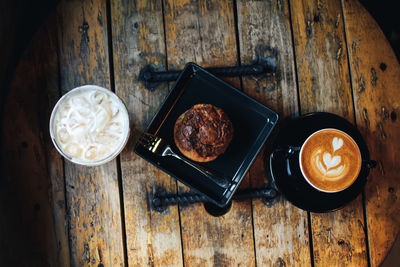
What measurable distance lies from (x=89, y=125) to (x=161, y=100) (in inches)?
13.6

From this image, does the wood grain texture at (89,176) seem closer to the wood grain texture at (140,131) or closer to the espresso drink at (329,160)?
the wood grain texture at (140,131)

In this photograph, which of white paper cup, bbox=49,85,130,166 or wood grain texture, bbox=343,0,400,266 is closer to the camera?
white paper cup, bbox=49,85,130,166

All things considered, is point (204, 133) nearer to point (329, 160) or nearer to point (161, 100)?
point (161, 100)

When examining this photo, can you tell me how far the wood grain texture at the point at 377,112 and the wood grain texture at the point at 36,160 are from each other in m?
1.43

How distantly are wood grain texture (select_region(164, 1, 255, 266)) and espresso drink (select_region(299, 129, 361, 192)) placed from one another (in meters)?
0.34

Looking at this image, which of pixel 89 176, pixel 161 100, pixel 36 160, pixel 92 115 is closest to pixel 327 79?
pixel 161 100

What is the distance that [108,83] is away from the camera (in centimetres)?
130

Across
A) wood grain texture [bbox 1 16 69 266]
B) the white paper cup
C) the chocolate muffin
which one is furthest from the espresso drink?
wood grain texture [bbox 1 16 69 266]

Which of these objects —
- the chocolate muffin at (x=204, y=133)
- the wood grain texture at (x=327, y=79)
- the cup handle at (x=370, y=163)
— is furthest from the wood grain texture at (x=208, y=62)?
the cup handle at (x=370, y=163)

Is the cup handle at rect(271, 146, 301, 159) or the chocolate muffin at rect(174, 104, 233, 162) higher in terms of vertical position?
the chocolate muffin at rect(174, 104, 233, 162)

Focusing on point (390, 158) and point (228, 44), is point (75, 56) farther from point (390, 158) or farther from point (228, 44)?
point (390, 158)

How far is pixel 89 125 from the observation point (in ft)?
3.72

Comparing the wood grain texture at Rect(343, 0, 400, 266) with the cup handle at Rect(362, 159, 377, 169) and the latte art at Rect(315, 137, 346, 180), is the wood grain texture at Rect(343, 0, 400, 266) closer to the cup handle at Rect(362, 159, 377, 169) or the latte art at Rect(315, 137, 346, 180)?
the cup handle at Rect(362, 159, 377, 169)

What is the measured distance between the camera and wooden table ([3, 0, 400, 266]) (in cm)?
128
